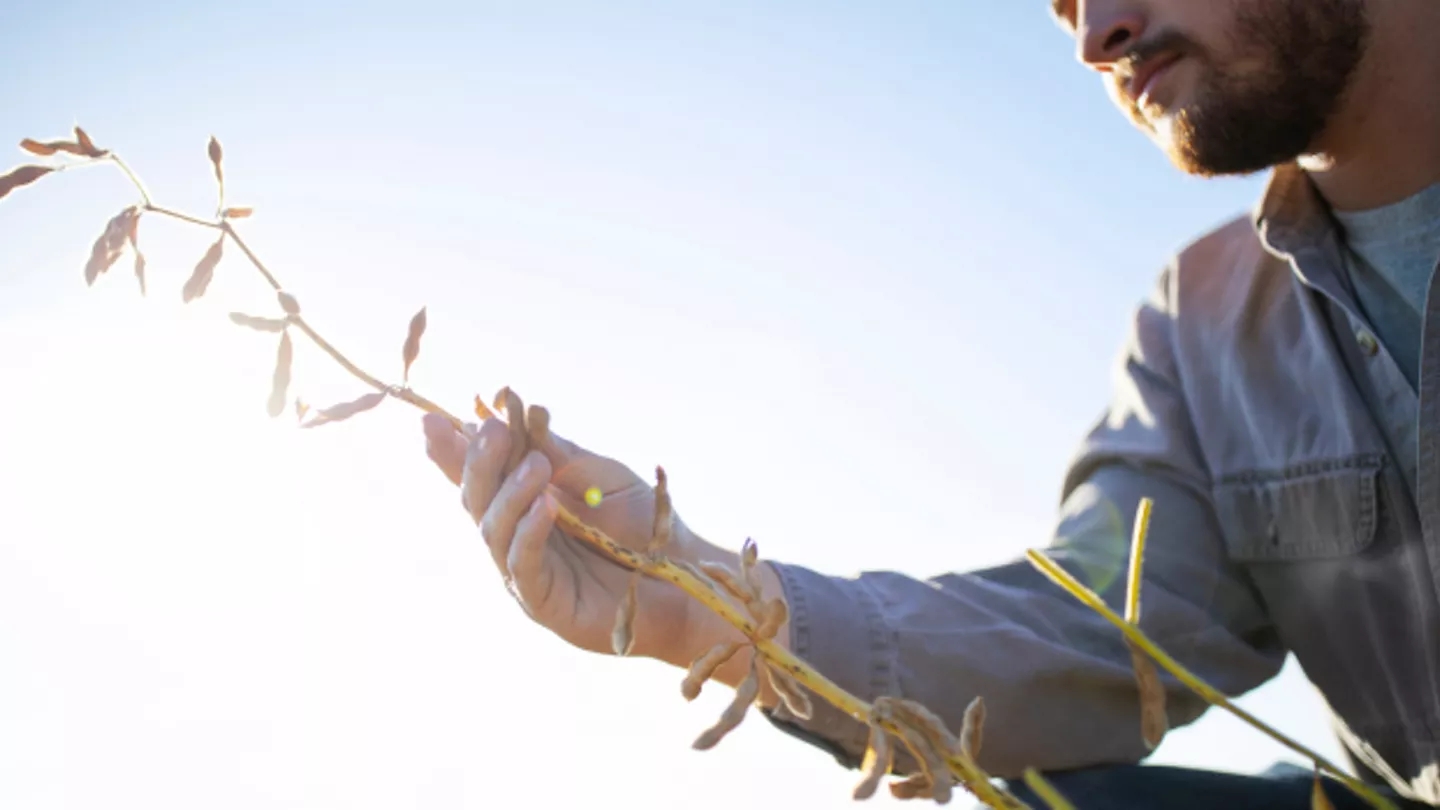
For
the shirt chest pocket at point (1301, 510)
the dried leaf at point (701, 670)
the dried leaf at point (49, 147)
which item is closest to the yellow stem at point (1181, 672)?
the dried leaf at point (701, 670)

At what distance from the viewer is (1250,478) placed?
2.21m

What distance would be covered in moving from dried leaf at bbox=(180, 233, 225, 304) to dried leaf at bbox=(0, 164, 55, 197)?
0.15m

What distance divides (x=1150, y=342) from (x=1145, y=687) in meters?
1.78

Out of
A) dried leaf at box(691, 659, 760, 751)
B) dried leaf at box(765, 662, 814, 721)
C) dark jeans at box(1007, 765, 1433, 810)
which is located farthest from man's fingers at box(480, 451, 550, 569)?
dark jeans at box(1007, 765, 1433, 810)

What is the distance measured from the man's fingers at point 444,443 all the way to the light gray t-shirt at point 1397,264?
1617 millimetres

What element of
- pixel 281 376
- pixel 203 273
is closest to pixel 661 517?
pixel 281 376

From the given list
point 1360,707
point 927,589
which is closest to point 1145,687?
point 927,589

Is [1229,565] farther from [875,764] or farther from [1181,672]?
[875,764]

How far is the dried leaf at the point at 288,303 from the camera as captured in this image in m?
1.02

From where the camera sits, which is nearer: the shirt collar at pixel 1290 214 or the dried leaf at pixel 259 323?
the dried leaf at pixel 259 323

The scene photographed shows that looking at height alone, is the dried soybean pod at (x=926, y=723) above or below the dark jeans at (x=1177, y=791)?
above

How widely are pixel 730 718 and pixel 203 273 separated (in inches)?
23.3

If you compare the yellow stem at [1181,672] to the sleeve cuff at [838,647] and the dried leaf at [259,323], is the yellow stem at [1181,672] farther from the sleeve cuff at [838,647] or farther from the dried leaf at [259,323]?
the sleeve cuff at [838,647]

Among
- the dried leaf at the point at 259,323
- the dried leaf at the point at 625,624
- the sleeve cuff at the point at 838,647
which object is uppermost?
the dried leaf at the point at 259,323
